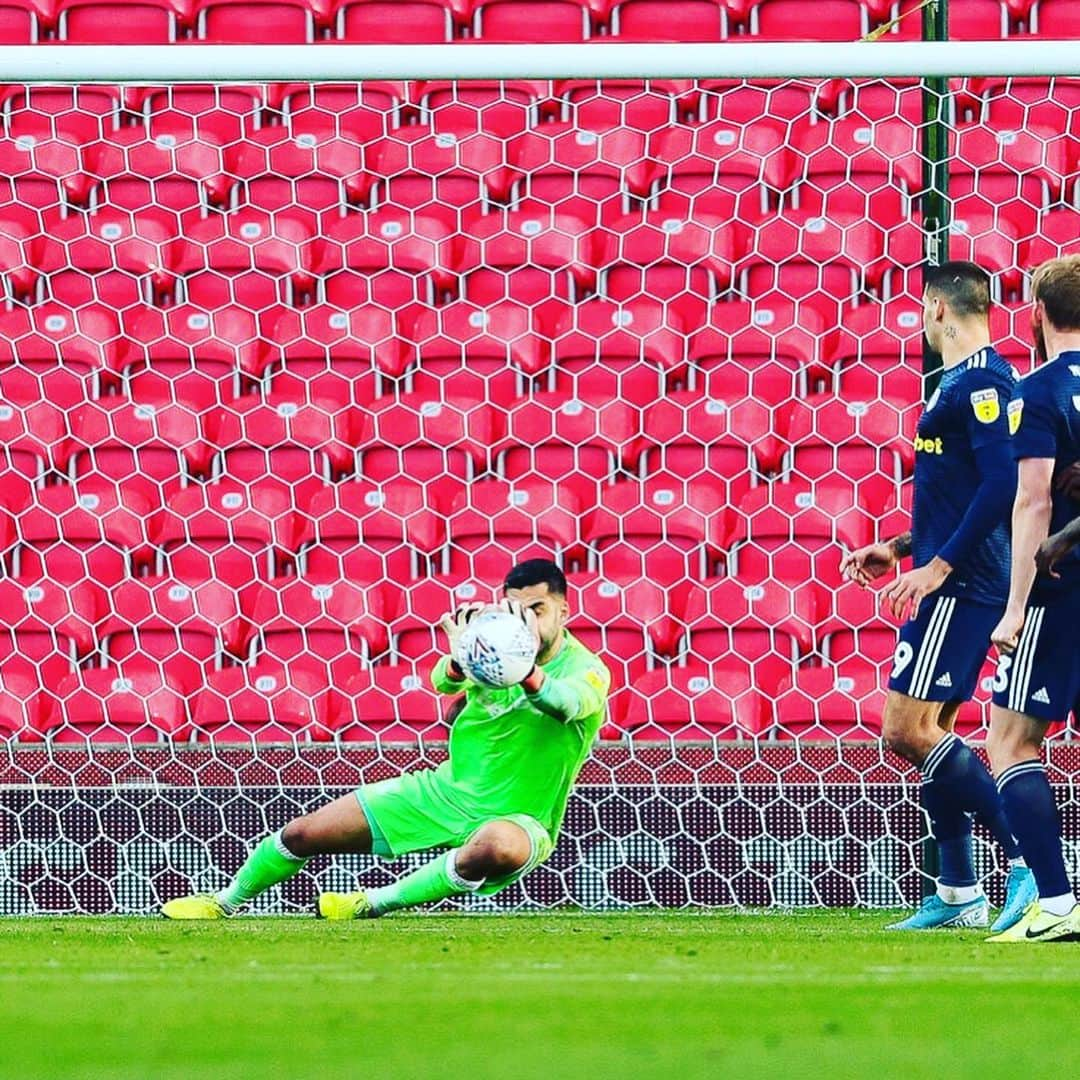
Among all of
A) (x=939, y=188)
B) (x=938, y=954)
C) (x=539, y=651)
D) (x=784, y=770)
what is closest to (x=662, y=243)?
(x=939, y=188)

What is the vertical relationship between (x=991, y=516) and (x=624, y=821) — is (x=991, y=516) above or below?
above

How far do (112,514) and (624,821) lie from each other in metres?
2.35

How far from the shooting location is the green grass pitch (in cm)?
234

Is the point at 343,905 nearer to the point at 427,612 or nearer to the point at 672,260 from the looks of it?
the point at 427,612

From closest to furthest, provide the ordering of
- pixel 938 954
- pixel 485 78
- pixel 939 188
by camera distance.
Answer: pixel 938 954, pixel 485 78, pixel 939 188

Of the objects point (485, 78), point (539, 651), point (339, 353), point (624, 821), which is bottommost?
point (624, 821)

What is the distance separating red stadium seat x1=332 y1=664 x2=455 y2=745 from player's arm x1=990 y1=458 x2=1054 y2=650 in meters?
2.69

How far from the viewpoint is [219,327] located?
8102mm

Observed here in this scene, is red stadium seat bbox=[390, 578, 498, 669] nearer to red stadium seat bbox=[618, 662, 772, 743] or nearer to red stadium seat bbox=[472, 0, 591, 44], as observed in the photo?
red stadium seat bbox=[618, 662, 772, 743]

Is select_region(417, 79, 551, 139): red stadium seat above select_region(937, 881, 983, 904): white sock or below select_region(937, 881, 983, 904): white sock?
above

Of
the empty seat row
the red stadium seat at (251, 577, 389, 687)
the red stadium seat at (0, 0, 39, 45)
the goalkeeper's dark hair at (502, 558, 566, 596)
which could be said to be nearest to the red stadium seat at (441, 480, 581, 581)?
the red stadium seat at (251, 577, 389, 687)

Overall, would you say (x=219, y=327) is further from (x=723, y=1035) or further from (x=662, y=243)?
(x=723, y=1035)

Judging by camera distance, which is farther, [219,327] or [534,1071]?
[219,327]

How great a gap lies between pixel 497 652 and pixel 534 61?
1773mm
